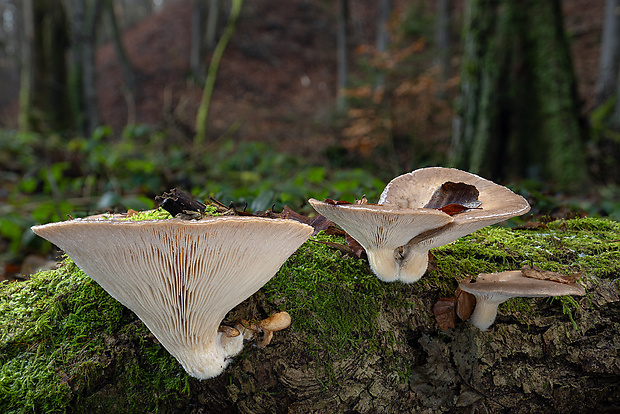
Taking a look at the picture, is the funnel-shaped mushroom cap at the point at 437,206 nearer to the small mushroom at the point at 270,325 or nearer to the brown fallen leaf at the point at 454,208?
the brown fallen leaf at the point at 454,208

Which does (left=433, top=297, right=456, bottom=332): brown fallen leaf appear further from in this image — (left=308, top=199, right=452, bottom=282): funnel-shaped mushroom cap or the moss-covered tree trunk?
the moss-covered tree trunk

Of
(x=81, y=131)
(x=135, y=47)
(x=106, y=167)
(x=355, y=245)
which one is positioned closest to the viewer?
(x=355, y=245)

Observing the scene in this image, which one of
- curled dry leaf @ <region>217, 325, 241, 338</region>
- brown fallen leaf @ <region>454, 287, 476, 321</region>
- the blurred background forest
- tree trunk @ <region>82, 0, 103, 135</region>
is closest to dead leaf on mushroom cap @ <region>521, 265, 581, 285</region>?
brown fallen leaf @ <region>454, 287, 476, 321</region>

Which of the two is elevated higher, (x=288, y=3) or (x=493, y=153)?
(x=288, y=3)

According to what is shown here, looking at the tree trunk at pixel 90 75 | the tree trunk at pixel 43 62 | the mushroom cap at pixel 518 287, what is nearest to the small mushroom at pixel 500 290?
the mushroom cap at pixel 518 287

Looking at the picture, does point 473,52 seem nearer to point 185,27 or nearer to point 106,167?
point 106,167

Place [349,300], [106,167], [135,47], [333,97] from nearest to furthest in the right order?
[349,300], [106,167], [333,97], [135,47]

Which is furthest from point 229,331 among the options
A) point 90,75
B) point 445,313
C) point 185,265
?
point 90,75

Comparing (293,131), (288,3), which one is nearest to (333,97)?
(293,131)
